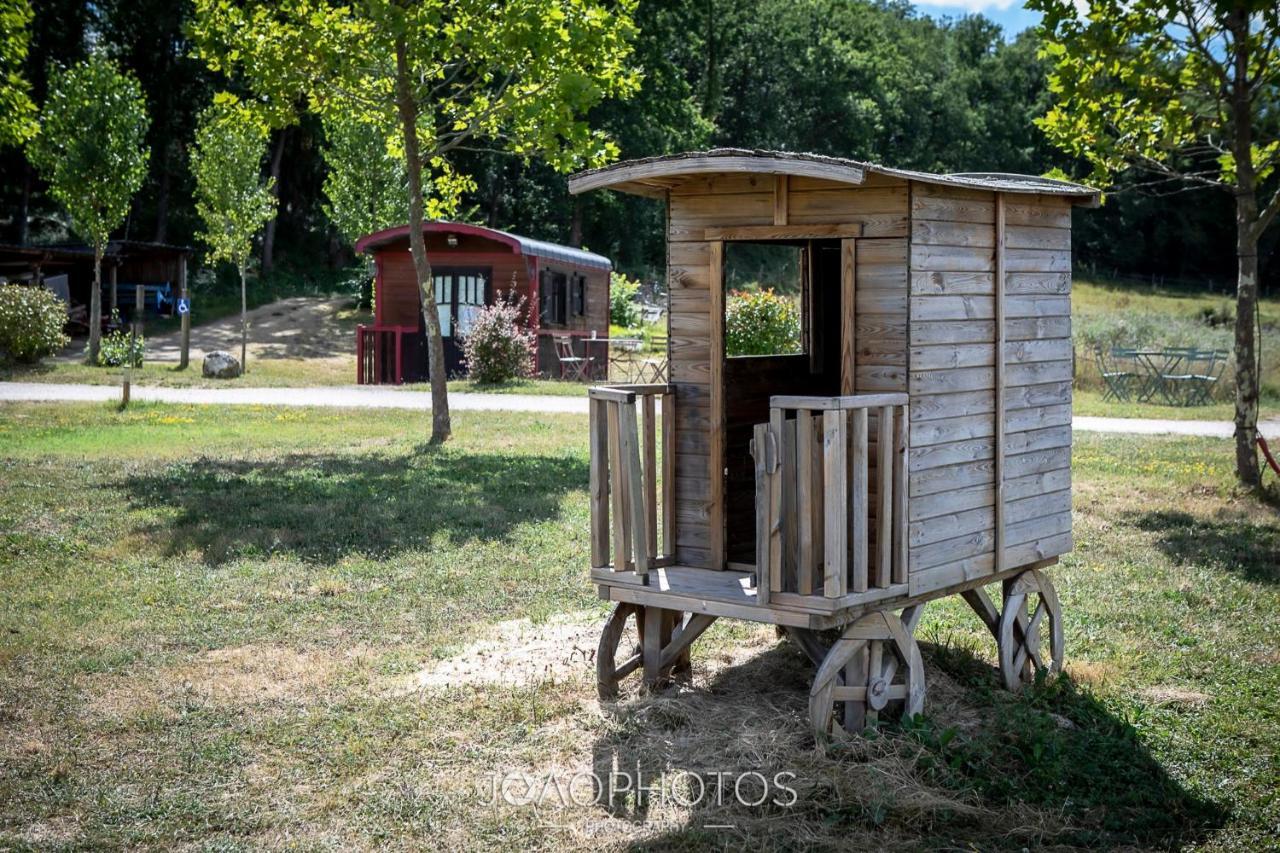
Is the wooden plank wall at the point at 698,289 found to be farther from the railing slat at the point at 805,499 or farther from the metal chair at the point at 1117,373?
the metal chair at the point at 1117,373

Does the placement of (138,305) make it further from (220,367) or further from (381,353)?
(381,353)

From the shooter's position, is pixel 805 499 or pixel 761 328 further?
pixel 761 328

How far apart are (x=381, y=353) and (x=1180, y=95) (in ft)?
60.3

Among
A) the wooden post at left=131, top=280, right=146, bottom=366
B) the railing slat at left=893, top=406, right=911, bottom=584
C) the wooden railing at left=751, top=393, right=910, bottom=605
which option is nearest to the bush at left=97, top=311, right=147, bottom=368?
the wooden post at left=131, top=280, right=146, bottom=366

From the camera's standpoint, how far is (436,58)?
16.4 m

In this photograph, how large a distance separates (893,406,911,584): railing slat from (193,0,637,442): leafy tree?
34.0 feet

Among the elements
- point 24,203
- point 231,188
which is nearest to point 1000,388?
point 231,188

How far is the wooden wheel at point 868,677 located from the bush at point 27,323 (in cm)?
2401

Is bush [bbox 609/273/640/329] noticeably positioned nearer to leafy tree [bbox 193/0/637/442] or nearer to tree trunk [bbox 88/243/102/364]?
tree trunk [bbox 88/243/102/364]

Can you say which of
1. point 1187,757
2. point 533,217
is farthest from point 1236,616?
point 533,217

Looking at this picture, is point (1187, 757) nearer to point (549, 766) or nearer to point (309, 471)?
point (549, 766)

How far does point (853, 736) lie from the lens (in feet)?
19.1

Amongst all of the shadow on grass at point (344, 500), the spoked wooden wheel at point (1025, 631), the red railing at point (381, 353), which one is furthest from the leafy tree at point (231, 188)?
the spoked wooden wheel at point (1025, 631)

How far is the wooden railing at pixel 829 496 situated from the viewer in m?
5.47
